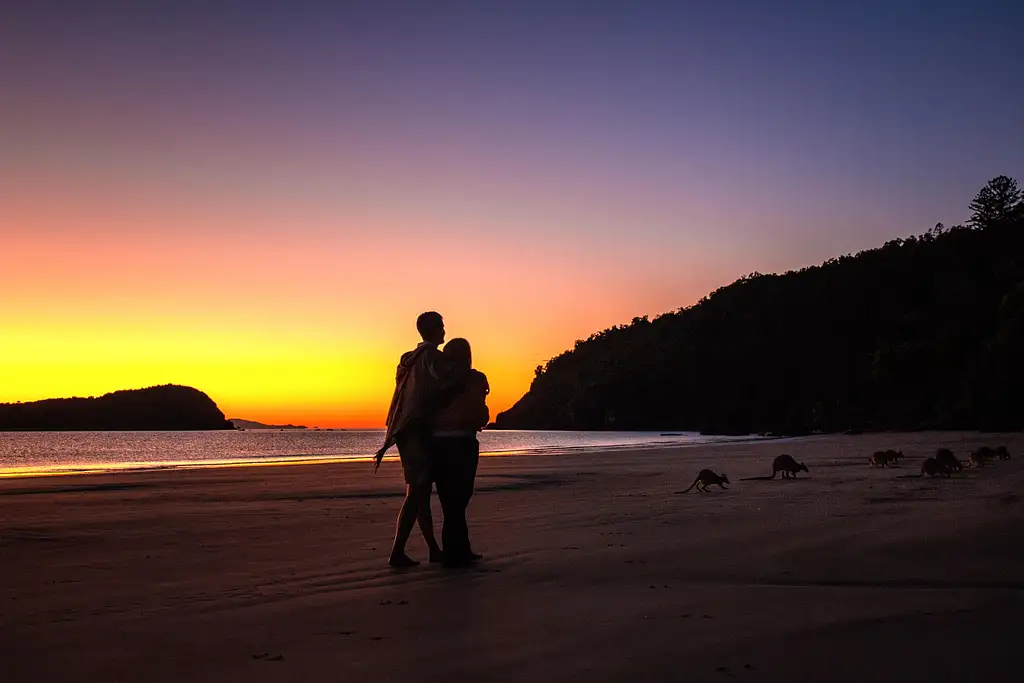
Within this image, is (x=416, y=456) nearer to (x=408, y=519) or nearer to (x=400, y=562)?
(x=408, y=519)

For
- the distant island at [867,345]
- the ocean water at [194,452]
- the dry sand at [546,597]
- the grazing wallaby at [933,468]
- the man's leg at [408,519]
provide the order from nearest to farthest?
the dry sand at [546,597] → the man's leg at [408,519] → the grazing wallaby at [933,468] → the ocean water at [194,452] → the distant island at [867,345]

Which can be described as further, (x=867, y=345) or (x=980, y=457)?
(x=867, y=345)

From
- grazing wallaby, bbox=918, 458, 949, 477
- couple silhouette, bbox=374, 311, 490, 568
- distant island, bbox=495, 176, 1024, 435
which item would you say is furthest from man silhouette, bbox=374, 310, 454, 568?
distant island, bbox=495, 176, 1024, 435

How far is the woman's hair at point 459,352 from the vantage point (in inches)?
279

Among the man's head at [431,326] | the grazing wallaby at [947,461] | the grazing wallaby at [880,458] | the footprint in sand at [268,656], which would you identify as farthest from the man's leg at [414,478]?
the grazing wallaby at [880,458]

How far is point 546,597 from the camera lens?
5.32 m

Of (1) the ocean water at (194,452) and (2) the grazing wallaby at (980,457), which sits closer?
(2) the grazing wallaby at (980,457)

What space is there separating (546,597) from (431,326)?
2670mm

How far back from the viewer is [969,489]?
1166cm

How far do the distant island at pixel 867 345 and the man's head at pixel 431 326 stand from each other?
4951cm

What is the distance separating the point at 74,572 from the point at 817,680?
224 inches

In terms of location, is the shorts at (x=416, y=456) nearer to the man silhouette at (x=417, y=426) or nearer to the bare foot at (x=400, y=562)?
the man silhouette at (x=417, y=426)

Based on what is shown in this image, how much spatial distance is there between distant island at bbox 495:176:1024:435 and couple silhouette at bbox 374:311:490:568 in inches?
1947

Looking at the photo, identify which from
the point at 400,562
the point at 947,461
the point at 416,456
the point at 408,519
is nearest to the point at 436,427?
the point at 416,456
